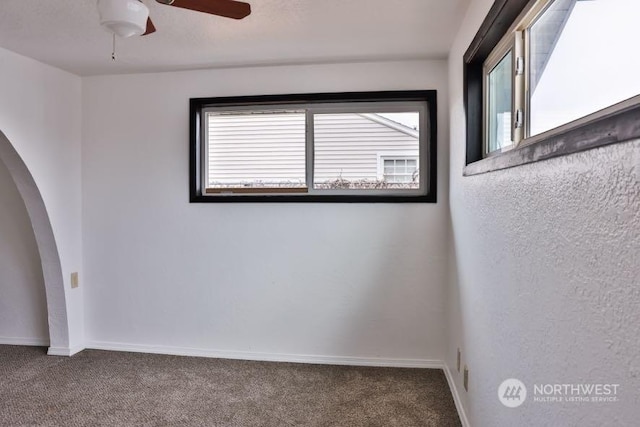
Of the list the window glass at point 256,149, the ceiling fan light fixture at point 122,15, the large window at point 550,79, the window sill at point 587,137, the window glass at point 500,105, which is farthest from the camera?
the window glass at point 256,149

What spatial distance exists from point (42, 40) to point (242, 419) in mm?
2674

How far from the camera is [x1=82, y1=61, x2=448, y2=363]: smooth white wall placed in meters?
2.77

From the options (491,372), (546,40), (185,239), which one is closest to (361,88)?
(546,40)

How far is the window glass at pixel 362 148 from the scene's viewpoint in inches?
111

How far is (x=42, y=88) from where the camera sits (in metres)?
2.76

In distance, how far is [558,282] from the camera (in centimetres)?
95

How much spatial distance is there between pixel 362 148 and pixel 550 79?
171cm

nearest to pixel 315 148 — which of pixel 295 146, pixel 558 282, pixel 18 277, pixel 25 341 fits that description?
pixel 295 146

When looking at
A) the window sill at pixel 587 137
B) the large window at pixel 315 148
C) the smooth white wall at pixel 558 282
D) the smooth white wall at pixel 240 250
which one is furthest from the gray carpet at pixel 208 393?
the window sill at pixel 587 137

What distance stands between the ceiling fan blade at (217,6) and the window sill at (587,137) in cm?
114

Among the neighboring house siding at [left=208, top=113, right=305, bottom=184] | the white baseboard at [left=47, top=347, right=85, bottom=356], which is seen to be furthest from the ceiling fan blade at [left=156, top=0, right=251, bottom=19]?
the white baseboard at [left=47, top=347, right=85, bottom=356]

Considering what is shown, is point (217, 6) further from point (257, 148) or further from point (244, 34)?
point (257, 148)

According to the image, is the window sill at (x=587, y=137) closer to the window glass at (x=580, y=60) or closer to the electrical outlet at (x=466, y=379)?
the window glass at (x=580, y=60)

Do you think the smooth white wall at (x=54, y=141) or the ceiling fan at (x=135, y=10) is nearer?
the ceiling fan at (x=135, y=10)
